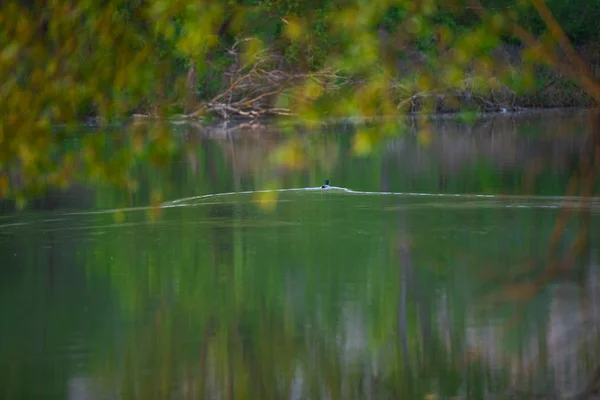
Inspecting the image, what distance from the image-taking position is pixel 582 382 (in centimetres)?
732

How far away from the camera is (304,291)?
1052cm

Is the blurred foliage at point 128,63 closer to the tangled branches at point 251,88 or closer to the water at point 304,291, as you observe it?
the water at point 304,291

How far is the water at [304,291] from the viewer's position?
7734 mm

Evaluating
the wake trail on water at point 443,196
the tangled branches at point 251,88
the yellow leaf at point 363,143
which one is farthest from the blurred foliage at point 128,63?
the tangled branches at point 251,88

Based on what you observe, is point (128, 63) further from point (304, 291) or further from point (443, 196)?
point (443, 196)

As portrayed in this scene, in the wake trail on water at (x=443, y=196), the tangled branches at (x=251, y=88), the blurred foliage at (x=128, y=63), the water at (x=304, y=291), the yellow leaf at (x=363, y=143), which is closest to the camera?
the yellow leaf at (x=363, y=143)

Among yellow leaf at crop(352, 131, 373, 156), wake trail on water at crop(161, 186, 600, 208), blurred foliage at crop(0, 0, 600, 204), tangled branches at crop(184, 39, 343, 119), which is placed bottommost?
wake trail on water at crop(161, 186, 600, 208)

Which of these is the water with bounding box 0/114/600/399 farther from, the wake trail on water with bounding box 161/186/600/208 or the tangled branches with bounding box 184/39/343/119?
the tangled branches with bounding box 184/39/343/119

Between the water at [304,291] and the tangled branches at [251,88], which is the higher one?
the tangled branches at [251,88]

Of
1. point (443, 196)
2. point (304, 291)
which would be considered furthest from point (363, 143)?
point (443, 196)

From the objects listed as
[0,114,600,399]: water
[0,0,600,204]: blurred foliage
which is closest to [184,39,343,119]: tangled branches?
[0,114,600,399]: water

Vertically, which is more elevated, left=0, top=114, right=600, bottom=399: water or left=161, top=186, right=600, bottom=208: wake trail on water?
left=161, top=186, right=600, bottom=208: wake trail on water

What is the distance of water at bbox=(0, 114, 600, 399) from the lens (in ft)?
25.4

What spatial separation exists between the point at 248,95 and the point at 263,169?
13500 millimetres
